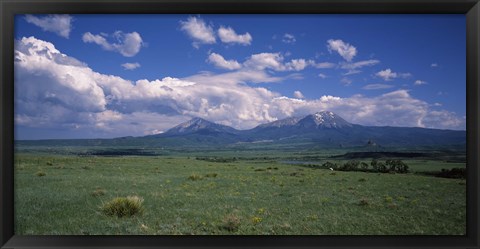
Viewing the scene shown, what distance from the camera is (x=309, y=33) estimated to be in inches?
148

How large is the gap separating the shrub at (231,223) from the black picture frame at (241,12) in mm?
157

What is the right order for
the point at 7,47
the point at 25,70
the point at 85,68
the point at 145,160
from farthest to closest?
the point at 145,160 → the point at 85,68 → the point at 25,70 → the point at 7,47

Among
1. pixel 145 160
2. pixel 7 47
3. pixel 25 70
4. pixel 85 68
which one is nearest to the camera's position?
pixel 7 47

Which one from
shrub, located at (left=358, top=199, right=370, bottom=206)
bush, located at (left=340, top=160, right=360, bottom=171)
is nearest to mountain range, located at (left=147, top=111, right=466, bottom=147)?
bush, located at (left=340, top=160, right=360, bottom=171)

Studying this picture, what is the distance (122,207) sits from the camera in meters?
3.64

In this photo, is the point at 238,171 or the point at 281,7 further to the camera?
the point at 238,171

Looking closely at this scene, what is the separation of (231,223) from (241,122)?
3.90ft

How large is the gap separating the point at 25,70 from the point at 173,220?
85.8 inches

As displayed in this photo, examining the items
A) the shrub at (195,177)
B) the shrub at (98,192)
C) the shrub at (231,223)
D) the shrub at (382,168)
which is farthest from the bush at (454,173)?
the shrub at (98,192)

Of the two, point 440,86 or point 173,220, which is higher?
point 440,86

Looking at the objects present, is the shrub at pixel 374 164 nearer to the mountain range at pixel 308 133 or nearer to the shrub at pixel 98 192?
the mountain range at pixel 308 133

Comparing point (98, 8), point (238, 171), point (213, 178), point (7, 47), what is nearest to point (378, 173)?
point (238, 171)

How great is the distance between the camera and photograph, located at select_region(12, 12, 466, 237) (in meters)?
3.51

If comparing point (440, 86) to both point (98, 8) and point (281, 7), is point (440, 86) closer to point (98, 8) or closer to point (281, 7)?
point (281, 7)
